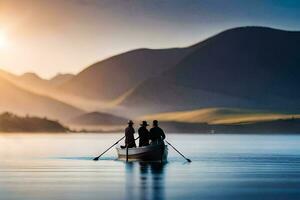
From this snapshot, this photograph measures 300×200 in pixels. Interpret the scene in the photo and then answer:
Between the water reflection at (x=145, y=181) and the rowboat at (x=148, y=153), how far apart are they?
1.58 feet

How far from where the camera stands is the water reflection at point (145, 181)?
37.9m

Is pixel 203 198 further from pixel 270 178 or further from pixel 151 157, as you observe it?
pixel 151 157

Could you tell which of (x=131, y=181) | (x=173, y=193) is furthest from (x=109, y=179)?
(x=173, y=193)

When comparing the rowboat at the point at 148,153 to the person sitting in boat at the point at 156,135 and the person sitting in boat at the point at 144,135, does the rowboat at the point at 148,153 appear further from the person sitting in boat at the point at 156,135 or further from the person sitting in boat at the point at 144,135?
the person sitting in boat at the point at 144,135

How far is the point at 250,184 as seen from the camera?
4403 centimetres

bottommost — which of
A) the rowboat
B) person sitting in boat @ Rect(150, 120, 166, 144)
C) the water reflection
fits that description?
the water reflection

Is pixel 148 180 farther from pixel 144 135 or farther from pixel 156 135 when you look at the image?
pixel 144 135

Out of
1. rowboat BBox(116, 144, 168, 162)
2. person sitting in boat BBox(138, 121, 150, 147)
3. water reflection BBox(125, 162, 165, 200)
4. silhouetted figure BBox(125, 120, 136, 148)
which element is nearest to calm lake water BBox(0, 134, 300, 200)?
water reflection BBox(125, 162, 165, 200)

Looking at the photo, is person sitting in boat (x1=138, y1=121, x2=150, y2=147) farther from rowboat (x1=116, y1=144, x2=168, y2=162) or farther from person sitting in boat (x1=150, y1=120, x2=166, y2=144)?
person sitting in boat (x1=150, y1=120, x2=166, y2=144)

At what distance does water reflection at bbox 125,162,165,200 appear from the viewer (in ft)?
124

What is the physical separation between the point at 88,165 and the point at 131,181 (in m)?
15.5

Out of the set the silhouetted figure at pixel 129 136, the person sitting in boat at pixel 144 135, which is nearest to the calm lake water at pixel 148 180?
the person sitting in boat at pixel 144 135

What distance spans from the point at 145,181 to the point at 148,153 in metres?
15.5

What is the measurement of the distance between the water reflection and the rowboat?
482 mm
